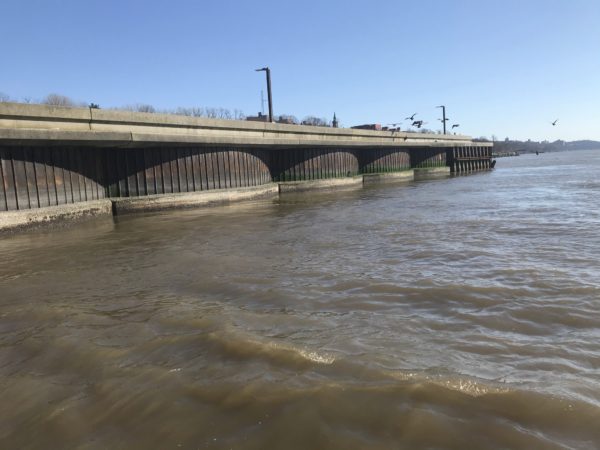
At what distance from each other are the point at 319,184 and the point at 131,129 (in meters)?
15.8

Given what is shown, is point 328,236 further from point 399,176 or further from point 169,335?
point 399,176

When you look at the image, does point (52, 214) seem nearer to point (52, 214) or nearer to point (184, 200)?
point (52, 214)

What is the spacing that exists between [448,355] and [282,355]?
151 cm

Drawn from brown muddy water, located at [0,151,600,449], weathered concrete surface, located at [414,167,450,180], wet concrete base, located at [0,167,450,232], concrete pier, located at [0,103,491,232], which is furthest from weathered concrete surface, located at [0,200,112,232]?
weathered concrete surface, located at [414,167,450,180]

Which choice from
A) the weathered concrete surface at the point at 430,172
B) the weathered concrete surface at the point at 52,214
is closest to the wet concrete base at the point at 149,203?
the weathered concrete surface at the point at 52,214

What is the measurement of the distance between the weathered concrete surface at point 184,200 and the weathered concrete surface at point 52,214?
687 millimetres

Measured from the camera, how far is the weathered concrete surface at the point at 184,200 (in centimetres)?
1862

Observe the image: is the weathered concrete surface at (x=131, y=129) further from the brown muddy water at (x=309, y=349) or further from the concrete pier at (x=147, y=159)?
the brown muddy water at (x=309, y=349)

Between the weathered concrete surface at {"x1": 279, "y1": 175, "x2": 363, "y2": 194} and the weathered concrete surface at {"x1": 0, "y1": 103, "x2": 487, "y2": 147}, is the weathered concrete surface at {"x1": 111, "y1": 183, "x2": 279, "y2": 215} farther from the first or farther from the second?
the weathered concrete surface at {"x1": 279, "y1": 175, "x2": 363, "y2": 194}

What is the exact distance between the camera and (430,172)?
5109 centimetres

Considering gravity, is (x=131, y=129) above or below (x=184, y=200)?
above

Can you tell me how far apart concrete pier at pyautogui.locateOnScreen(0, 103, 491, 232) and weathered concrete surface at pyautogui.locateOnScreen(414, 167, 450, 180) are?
53.4 feet

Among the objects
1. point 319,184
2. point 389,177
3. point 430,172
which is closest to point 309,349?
point 319,184

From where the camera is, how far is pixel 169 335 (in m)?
5.02
